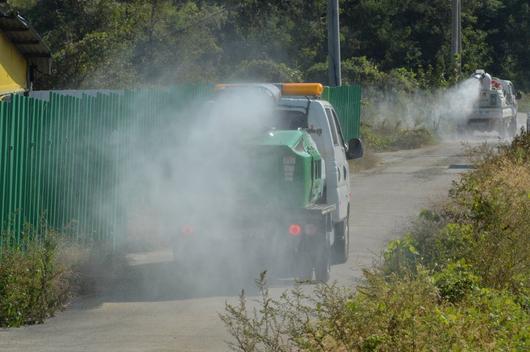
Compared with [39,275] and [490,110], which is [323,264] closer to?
[39,275]

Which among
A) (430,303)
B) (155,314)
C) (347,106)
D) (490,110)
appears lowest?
(155,314)

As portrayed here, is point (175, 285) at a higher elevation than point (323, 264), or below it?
below

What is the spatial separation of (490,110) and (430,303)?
32.4m

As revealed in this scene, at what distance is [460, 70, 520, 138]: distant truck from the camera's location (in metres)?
40.4

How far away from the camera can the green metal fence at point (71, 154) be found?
12.6m

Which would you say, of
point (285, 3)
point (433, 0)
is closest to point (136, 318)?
point (285, 3)

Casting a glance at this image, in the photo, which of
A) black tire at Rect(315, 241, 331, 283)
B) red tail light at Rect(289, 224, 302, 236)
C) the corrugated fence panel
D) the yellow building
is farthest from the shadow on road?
the corrugated fence panel

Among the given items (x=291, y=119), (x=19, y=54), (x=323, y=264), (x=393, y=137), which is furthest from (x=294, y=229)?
(x=393, y=137)

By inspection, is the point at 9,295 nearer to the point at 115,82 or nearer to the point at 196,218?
the point at 196,218

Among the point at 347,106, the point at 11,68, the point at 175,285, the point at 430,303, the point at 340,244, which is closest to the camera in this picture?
the point at 430,303

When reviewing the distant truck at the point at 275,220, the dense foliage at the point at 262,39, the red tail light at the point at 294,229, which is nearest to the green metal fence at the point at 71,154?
the distant truck at the point at 275,220

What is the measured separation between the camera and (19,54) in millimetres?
27406

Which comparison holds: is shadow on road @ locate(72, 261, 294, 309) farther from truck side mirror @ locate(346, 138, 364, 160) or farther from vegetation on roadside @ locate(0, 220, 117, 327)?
truck side mirror @ locate(346, 138, 364, 160)

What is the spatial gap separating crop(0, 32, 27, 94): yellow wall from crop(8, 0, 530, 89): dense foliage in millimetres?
2941
